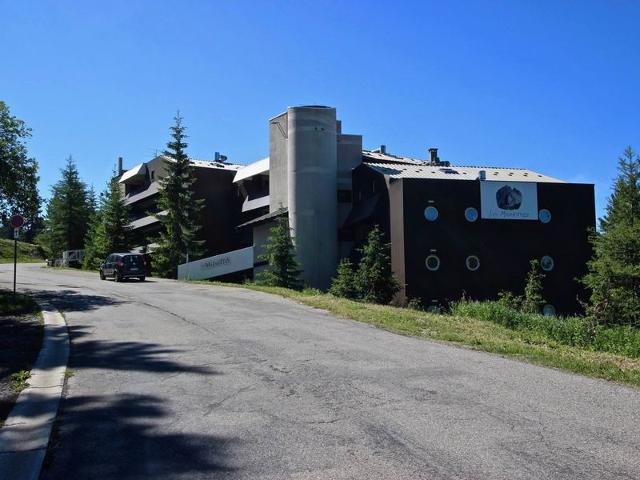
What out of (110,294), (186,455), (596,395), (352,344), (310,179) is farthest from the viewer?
(310,179)

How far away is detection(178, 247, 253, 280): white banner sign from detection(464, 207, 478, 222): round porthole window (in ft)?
51.1

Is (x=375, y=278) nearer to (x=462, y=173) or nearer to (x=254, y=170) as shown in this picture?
(x=462, y=173)

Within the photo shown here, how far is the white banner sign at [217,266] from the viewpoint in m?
39.9

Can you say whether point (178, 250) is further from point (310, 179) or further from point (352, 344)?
point (352, 344)

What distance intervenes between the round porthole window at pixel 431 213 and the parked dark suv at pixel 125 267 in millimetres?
16763

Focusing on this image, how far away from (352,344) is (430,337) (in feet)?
6.63

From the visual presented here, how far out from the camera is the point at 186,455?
15.8 ft

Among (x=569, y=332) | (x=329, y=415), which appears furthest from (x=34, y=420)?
(x=569, y=332)

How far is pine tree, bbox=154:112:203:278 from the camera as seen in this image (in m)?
44.2

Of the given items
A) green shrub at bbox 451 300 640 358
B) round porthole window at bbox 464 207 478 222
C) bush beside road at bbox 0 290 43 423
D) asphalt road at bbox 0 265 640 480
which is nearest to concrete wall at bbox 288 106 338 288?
round porthole window at bbox 464 207 478 222

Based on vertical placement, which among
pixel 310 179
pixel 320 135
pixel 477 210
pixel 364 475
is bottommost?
pixel 364 475

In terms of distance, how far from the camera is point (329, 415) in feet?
19.4

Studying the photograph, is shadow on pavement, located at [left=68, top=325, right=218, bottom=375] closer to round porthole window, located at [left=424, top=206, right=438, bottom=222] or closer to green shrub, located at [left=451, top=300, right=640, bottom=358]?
green shrub, located at [left=451, top=300, right=640, bottom=358]

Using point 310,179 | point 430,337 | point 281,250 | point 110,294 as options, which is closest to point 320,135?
point 310,179
